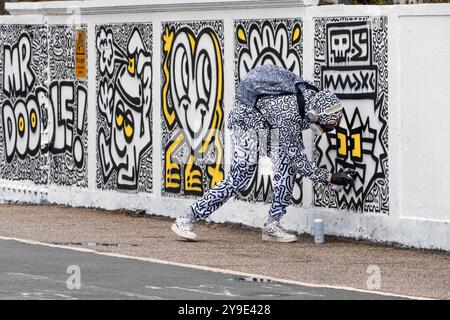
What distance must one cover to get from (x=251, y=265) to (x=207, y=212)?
1814mm

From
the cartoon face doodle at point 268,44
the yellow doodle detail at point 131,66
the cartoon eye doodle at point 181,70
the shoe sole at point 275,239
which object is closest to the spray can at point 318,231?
the shoe sole at point 275,239

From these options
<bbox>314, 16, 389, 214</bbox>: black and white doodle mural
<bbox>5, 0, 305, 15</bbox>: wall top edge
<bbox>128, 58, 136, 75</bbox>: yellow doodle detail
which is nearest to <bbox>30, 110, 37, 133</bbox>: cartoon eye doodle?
<bbox>5, 0, 305, 15</bbox>: wall top edge

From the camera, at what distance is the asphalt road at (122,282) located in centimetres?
1218

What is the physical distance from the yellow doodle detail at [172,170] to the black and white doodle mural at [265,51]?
1.03 meters

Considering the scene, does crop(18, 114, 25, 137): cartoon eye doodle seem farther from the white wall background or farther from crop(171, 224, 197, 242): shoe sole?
crop(171, 224, 197, 242): shoe sole

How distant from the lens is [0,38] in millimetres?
21438

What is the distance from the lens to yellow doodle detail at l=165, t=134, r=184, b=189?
60.4 feet

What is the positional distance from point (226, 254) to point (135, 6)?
4383 millimetres

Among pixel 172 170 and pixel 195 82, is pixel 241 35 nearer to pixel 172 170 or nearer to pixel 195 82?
pixel 195 82

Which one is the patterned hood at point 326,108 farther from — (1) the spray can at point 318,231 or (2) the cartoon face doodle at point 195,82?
(2) the cartoon face doodle at point 195,82

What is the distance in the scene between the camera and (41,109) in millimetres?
20625
